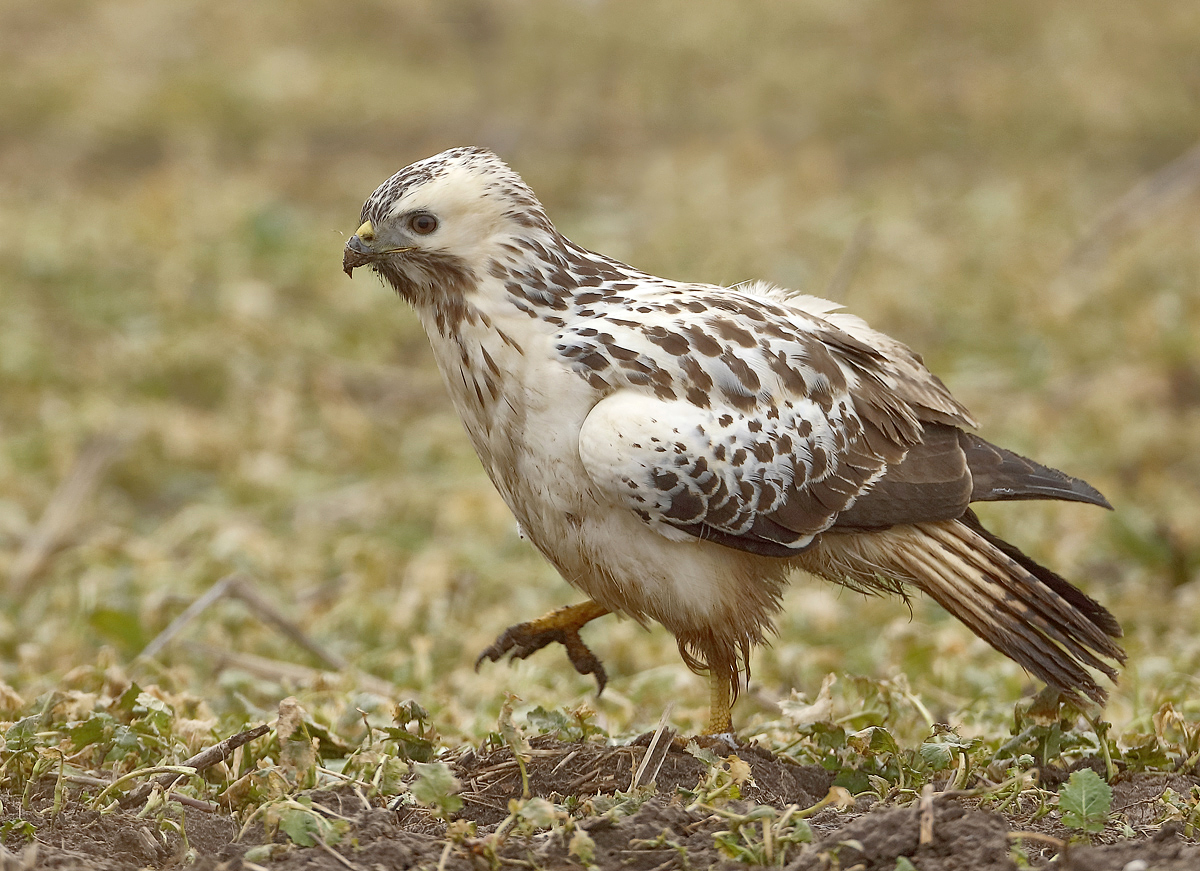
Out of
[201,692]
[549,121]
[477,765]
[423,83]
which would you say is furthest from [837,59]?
[477,765]

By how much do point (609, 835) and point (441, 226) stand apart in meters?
1.63

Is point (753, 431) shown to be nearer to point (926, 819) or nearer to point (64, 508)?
point (926, 819)

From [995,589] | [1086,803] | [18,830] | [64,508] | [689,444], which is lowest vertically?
[64,508]

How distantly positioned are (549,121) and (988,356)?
20.5 ft

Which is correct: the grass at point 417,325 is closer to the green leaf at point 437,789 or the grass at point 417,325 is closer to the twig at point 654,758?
the twig at point 654,758

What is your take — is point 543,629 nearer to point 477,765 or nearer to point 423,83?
point 477,765

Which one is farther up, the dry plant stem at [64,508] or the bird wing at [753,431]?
the bird wing at [753,431]

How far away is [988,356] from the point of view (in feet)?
29.6

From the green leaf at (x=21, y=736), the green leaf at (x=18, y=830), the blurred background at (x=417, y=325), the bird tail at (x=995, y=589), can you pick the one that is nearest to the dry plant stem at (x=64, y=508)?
the blurred background at (x=417, y=325)

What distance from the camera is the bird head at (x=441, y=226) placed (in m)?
3.73

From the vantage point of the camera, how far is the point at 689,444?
3574 mm

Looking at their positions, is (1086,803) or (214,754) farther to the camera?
(214,754)

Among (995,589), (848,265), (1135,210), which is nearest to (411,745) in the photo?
(995,589)

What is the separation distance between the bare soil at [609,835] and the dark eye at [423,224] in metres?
1.36
